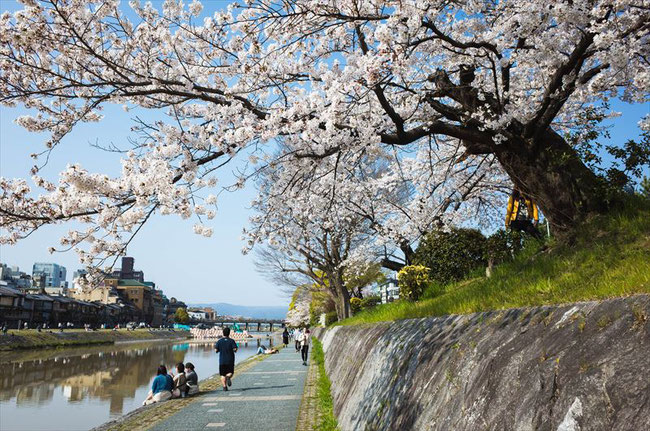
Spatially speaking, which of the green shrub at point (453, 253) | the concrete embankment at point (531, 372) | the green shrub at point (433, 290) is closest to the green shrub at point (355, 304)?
the green shrub at point (453, 253)

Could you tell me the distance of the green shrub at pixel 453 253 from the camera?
11320 millimetres

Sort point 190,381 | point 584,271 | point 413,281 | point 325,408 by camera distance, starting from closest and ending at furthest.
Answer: point 584,271 → point 325,408 → point 413,281 → point 190,381

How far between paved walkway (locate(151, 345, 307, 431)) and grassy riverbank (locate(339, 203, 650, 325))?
11.3 ft

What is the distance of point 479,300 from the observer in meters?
5.49

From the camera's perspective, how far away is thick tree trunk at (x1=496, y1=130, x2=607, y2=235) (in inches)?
310

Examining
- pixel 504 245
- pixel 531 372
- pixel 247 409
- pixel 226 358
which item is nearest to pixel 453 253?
pixel 504 245

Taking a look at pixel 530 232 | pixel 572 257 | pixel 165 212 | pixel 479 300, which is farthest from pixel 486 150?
pixel 165 212

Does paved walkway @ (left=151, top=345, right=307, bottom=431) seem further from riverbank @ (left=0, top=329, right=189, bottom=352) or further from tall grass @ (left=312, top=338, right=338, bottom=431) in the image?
riverbank @ (left=0, top=329, right=189, bottom=352)

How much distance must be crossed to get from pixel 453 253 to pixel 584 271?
685 centimetres

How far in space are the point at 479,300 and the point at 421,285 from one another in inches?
249

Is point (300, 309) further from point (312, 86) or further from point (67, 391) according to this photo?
point (312, 86)

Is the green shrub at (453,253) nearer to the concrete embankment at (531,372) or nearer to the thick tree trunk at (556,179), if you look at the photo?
the thick tree trunk at (556,179)

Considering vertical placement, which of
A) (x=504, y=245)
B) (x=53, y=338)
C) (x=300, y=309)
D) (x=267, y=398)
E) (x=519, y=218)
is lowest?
(x=53, y=338)

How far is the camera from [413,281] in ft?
38.2
